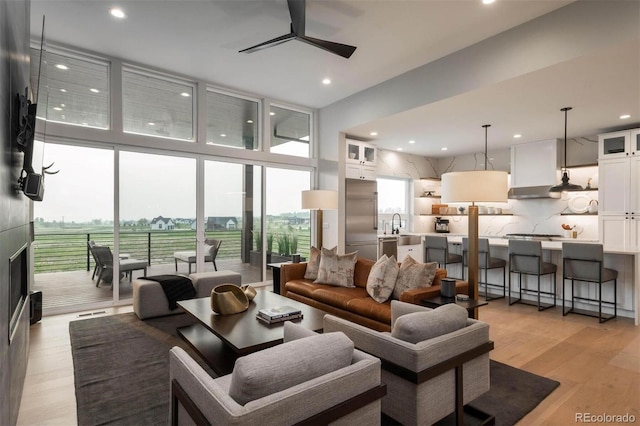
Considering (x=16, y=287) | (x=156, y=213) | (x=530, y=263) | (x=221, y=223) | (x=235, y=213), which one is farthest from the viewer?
(x=235, y=213)

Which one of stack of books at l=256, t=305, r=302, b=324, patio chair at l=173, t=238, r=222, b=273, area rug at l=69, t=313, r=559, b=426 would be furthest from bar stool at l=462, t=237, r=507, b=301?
patio chair at l=173, t=238, r=222, b=273

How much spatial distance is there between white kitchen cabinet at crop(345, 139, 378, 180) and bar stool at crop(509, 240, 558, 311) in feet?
9.19

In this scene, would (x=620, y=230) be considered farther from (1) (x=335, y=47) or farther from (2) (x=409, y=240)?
(1) (x=335, y=47)

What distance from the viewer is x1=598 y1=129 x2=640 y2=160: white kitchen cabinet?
199 inches

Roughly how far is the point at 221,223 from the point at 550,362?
4.63 m

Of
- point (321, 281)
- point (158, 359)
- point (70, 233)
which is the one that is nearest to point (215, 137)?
point (70, 233)

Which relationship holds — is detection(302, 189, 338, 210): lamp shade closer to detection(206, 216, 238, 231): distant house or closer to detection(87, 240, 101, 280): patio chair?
detection(206, 216, 238, 231): distant house

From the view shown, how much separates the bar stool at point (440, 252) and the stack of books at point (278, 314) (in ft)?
11.3

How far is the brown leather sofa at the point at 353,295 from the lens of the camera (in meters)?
3.08

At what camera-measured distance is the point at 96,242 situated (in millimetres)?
4676

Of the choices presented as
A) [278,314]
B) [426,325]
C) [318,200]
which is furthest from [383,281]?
[318,200]

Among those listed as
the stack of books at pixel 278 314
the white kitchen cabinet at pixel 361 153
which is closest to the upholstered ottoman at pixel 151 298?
the stack of books at pixel 278 314

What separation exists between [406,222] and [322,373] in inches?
271

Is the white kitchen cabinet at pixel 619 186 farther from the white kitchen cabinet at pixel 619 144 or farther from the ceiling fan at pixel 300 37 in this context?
the ceiling fan at pixel 300 37
